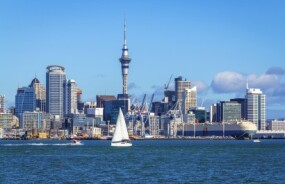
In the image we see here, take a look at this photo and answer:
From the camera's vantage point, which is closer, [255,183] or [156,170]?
[255,183]

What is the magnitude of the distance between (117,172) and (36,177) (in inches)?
364

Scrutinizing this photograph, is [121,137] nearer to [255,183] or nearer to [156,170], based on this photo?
[156,170]

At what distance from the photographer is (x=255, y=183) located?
2576 inches

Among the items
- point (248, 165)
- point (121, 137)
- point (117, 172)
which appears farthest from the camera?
point (121, 137)

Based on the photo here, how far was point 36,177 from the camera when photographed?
235 ft

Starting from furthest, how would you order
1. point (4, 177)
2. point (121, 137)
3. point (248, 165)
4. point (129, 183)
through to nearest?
point (121, 137), point (248, 165), point (4, 177), point (129, 183)

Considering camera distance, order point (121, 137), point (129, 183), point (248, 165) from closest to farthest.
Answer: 1. point (129, 183)
2. point (248, 165)
3. point (121, 137)

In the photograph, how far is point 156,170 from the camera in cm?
7962

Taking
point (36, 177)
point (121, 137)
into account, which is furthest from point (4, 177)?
point (121, 137)

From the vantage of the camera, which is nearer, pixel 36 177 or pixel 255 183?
pixel 255 183

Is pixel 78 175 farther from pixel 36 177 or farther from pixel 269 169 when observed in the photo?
pixel 269 169

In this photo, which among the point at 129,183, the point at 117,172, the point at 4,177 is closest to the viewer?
the point at 129,183

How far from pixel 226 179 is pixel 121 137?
301ft

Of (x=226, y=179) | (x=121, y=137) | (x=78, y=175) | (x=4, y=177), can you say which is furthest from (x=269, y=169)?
(x=121, y=137)
